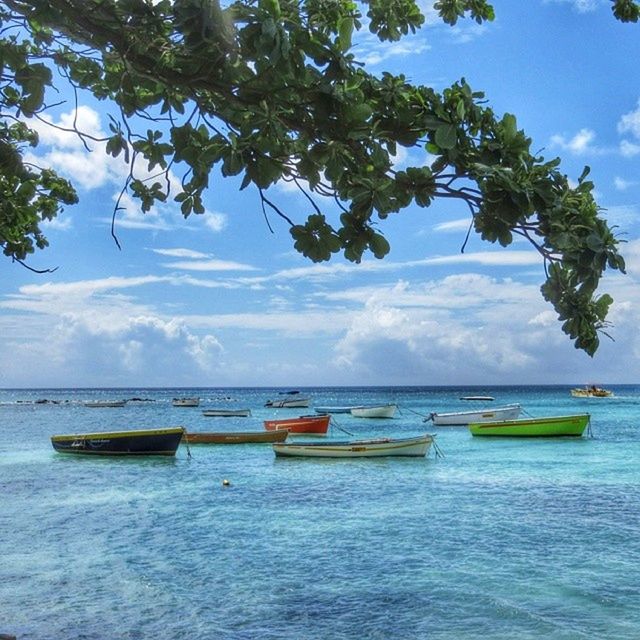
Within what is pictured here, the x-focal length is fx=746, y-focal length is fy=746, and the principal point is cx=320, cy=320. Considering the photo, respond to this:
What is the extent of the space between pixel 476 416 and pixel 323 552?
3721cm

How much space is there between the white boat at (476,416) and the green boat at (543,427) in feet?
22.7

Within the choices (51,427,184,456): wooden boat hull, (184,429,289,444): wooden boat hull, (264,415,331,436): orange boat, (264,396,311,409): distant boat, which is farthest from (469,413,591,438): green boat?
(264,396,311,409): distant boat

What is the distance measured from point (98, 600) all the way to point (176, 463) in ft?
61.0

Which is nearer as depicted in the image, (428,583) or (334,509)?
(428,583)

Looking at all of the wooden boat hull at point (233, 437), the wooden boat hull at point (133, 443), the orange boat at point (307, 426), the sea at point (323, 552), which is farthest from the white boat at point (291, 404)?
the sea at point (323, 552)

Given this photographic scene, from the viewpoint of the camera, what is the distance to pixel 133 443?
31172mm

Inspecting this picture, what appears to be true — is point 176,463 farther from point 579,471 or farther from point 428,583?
point 428,583

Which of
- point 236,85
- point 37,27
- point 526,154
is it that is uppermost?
point 37,27

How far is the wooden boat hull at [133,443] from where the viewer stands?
30828 millimetres

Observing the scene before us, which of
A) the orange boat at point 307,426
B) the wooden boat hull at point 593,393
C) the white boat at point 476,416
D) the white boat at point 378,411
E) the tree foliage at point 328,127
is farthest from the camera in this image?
the wooden boat hull at point 593,393

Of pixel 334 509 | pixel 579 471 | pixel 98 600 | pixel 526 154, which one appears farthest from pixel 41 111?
pixel 579 471

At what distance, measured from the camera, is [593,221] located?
3.16 m

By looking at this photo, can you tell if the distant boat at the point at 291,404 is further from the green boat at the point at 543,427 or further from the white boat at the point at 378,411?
the green boat at the point at 543,427

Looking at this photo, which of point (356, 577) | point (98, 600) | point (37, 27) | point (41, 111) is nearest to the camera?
point (41, 111)
